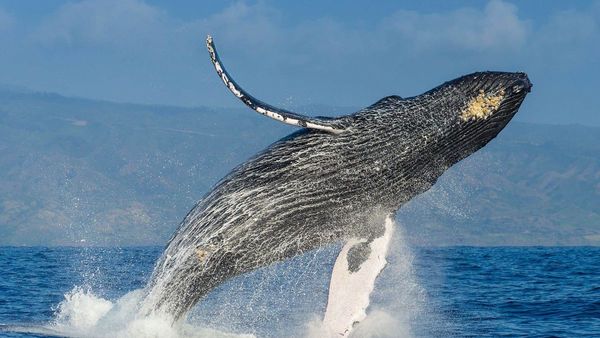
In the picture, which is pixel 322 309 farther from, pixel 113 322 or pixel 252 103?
pixel 252 103

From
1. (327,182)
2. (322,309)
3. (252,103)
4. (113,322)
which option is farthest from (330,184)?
(322,309)

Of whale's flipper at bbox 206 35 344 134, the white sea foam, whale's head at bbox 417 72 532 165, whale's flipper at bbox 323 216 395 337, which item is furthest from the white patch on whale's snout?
the white sea foam

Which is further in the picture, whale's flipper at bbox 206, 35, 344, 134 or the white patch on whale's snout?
the white patch on whale's snout

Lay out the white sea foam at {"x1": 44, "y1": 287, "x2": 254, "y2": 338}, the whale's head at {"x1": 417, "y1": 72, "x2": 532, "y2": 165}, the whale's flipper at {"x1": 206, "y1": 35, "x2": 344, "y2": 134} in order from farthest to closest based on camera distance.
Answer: the white sea foam at {"x1": 44, "y1": 287, "x2": 254, "y2": 338} → the whale's head at {"x1": 417, "y1": 72, "x2": 532, "y2": 165} → the whale's flipper at {"x1": 206, "y1": 35, "x2": 344, "y2": 134}

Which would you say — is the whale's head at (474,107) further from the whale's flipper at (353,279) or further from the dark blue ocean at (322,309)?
the dark blue ocean at (322,309)

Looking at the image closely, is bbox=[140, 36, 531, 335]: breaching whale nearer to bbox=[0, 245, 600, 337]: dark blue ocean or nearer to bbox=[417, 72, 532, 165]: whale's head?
bbox=[417, 72, 532, 165]: whale's head

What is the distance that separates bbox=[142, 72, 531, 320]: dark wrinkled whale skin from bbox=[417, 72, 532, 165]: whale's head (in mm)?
11

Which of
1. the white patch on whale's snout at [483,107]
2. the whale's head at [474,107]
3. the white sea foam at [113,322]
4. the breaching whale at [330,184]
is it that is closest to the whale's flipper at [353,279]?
the breaching whale at [330,184]

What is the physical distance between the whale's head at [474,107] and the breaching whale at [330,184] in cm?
1

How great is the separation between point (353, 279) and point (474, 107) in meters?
2.45

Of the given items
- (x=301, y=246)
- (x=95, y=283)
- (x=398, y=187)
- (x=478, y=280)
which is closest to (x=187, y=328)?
(x=301, y=246)

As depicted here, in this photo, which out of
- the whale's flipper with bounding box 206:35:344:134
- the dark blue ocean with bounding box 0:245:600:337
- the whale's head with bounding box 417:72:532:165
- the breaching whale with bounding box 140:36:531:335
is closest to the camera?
the whale's flipper with bounding box 206:35:344:134

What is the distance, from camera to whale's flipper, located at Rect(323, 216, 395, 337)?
40.1 ft

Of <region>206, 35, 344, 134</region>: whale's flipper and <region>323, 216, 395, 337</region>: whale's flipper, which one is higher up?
<region>206, 35, 344, 134</region>: whale's flipper
